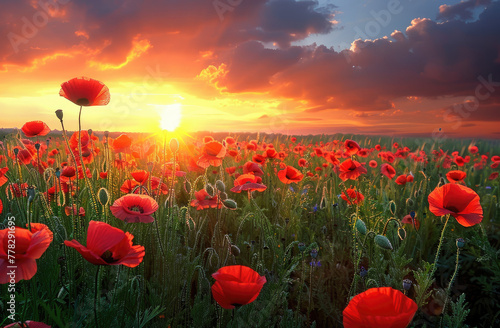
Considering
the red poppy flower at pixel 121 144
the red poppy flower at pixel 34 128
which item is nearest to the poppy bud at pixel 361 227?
A: the red poppy flower at pixel 121 144

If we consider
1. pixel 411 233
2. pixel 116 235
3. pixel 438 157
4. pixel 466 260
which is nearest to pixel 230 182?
pixel 411 233

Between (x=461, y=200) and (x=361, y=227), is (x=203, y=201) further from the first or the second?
(x=461, y=200)

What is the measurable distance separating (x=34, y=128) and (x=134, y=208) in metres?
1.42

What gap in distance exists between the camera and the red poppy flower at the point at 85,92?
5.27 feet

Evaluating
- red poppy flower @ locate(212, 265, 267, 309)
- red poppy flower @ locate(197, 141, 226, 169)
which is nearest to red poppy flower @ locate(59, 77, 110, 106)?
red poppy flower @ locate(197, 141, 226, 169)

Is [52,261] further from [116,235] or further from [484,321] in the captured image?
[484,321]

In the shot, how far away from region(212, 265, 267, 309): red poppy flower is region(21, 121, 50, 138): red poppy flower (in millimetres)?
1884

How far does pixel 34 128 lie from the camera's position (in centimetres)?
235

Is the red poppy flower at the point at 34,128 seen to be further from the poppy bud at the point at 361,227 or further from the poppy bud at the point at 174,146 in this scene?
the poppy bud at the point at 361,227

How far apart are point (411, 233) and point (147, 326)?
2.29m

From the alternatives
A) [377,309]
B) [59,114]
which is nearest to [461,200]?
[377,309]

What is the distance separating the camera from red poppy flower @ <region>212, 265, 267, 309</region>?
1.03 meters

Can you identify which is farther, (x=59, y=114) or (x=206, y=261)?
(x=206, y=261)

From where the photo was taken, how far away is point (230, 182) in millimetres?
4055
